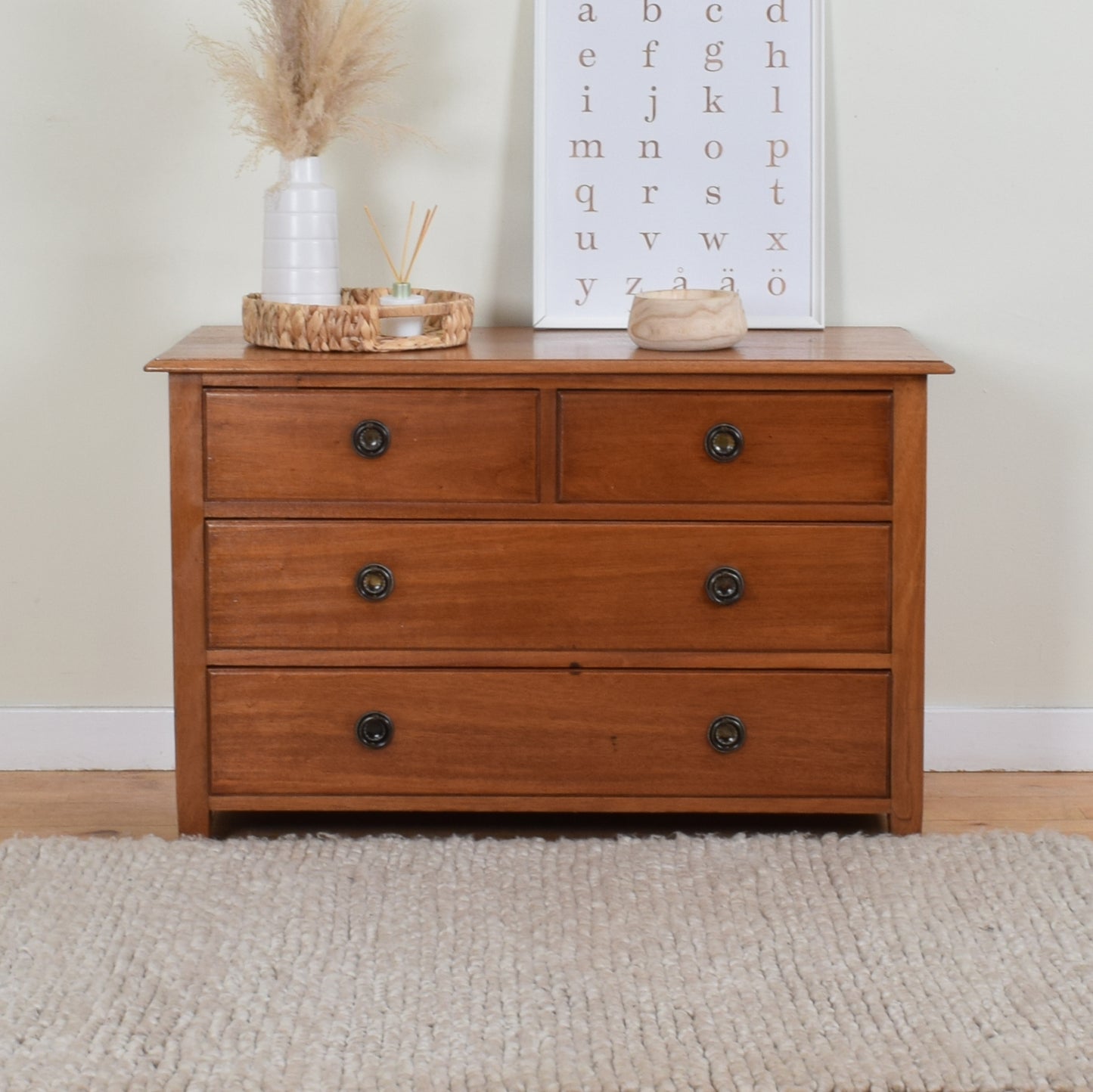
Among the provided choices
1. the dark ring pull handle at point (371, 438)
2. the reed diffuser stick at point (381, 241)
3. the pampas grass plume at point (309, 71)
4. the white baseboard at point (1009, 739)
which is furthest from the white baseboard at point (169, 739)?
the pampas grass plume at point (309, 71)

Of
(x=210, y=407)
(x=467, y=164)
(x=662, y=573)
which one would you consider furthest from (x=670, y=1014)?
(x=467, y=164)

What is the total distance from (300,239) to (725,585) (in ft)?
2.54

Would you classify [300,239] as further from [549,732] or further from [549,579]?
[549,732]

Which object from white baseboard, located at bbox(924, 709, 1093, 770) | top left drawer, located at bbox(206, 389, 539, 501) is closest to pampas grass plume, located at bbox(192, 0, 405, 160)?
top left drawer, located at bbox(206, 389, 539, 501)

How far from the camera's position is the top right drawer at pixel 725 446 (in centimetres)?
202

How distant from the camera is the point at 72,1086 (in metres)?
1.53

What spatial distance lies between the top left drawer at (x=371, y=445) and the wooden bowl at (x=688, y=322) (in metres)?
0.19

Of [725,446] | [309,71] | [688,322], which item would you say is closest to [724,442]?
[725,446]

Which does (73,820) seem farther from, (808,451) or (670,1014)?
(808,451)

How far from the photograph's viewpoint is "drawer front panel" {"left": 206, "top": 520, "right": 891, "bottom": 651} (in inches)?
80.9

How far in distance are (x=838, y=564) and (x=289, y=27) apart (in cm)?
106

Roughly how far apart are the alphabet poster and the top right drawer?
351mm

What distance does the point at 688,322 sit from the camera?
2.05 metres

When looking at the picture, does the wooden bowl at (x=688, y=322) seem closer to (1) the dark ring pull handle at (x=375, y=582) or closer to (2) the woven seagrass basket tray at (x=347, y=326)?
(2) the woven seagrass basket tray at (x=347, y=326)
